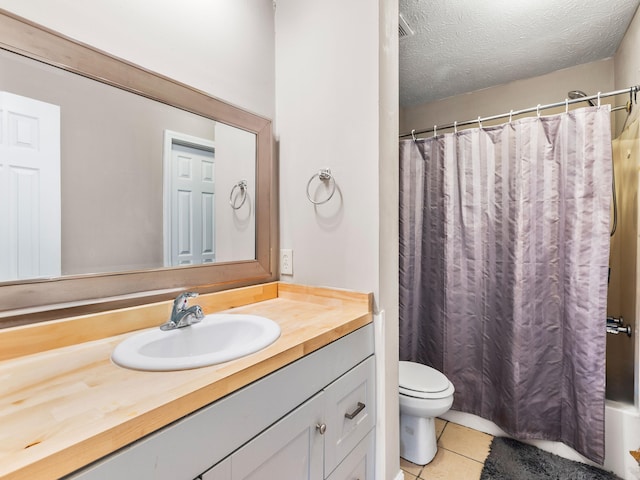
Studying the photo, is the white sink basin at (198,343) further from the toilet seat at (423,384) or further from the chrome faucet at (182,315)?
the toilet seat at (423,384)

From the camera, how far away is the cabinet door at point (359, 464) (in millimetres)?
1021

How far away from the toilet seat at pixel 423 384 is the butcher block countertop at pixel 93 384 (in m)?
0.73

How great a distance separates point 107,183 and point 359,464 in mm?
1320

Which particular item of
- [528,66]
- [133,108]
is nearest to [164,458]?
[133,108]

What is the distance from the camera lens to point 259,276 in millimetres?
1446

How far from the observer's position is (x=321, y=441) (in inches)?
35.8

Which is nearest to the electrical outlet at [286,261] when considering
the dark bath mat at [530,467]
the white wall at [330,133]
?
the white wall at [330,133]

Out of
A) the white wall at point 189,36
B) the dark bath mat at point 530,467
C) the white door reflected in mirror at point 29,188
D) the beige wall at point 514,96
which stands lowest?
the dark bath mat at point 530,467

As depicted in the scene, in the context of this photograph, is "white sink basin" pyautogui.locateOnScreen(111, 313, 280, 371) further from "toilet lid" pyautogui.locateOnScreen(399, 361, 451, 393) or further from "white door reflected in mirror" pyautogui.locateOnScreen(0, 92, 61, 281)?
"toilet lid" pyautogui.locateOnScreen(399, 361, 451, 393)

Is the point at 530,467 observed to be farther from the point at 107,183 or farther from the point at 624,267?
the point at 107,183

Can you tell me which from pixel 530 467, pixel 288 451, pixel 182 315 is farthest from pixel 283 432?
pixel 530 467

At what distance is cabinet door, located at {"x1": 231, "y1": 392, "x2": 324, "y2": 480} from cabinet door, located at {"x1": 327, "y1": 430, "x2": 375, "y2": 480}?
15 cm

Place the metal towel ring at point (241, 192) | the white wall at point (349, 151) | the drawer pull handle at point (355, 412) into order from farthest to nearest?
1. the metal towel ring at point (241, 192)
2. the white wall at point (349, 151)
3. the drawer pull handle at point (355, 412)

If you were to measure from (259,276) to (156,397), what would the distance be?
0.89 m
